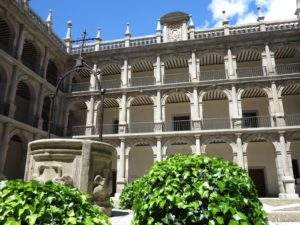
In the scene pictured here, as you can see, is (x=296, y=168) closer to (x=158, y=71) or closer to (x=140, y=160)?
(x=140, y=160)

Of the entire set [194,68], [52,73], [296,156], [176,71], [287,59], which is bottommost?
[296,156]

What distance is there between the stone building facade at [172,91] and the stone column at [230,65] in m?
0.07

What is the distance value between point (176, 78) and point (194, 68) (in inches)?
97.2

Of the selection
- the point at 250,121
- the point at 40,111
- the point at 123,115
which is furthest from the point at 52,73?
the point at 250,121

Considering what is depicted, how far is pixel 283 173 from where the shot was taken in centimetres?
1862

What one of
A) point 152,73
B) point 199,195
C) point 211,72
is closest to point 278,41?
point 211,72

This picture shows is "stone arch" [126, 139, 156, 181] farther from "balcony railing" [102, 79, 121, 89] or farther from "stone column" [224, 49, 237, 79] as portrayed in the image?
"stone column" [224, 49, 237, 79]

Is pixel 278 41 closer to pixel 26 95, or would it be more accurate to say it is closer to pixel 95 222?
pixel 26 95

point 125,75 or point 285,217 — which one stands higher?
point 125,75

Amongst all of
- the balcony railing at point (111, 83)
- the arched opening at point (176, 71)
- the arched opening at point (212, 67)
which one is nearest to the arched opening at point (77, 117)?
the balcony railing at point (111, 83)

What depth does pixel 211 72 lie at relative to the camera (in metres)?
23.6

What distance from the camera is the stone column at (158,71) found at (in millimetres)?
22598

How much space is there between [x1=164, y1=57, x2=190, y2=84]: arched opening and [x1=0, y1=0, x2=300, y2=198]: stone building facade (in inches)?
3.3

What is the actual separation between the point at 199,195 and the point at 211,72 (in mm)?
21163
